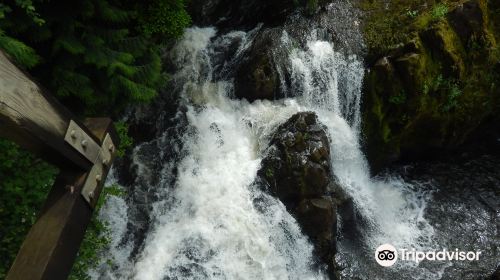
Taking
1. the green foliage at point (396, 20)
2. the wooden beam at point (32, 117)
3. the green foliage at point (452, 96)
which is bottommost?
the wooden beam at point (32, 117)

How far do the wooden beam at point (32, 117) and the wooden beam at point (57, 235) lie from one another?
0.15 metres

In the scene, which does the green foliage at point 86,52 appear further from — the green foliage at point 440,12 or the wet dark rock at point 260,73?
the green foliage at point 440,12

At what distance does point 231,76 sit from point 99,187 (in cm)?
602

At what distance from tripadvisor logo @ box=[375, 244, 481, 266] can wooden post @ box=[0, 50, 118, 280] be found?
6281mm

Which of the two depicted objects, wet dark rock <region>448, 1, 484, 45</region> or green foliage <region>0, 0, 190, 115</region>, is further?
wet dark rock <region>448, 1, 484, 45</region>

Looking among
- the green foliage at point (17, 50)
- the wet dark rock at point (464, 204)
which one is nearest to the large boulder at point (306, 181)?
the wet dark rock at point (464, 204)

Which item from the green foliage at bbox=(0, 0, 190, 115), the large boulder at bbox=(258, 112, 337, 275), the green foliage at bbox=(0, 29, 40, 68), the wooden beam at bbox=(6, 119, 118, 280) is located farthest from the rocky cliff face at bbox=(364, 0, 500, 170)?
the wooden beam at bbox=(6, 119, 118, 280)

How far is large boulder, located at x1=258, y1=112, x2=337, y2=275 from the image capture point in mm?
6957

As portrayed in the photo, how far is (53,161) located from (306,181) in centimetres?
531

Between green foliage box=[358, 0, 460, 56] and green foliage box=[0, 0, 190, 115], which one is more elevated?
green foliage box=[358, 0, 460, 56]

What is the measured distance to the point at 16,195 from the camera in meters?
4.57

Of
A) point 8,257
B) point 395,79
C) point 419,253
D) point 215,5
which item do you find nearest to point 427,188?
point 419,253

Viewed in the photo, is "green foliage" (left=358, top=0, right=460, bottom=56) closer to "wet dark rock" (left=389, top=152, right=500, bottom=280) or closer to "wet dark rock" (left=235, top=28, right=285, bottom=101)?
"wet dark rock" (left=235, top=28, right=285, bottom=101)

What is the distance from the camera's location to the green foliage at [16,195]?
4.44m
